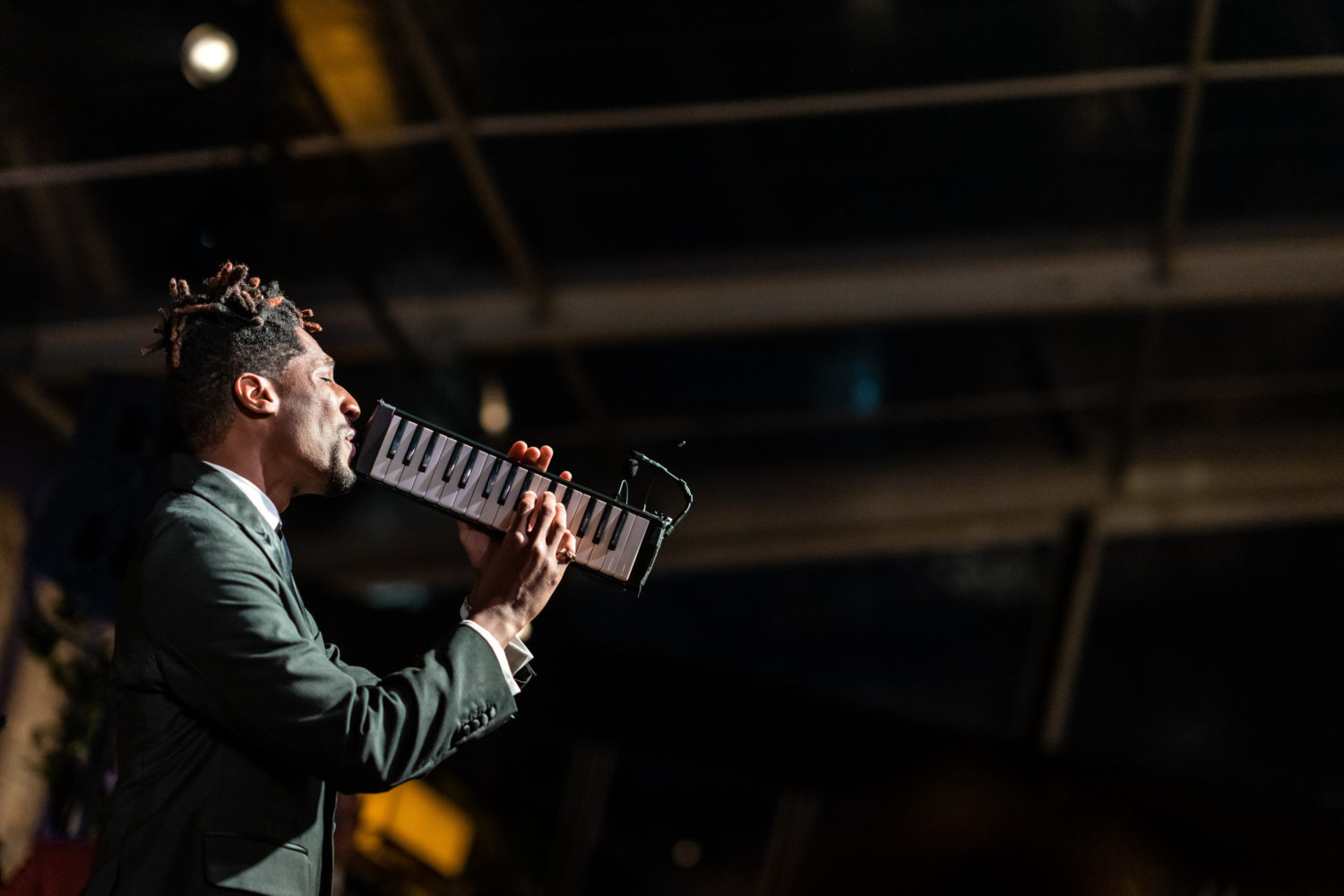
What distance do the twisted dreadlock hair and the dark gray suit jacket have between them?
0.19 meters

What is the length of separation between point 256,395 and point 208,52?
13.9ft

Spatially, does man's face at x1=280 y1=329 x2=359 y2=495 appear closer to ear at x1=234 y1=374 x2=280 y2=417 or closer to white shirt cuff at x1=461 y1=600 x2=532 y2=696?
ear at x1=234 y1=374 x2=280 y2=417

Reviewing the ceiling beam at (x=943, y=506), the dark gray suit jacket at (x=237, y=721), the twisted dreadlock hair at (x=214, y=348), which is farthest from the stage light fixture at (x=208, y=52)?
the dark gray suit jacket at (x=237, y=721)

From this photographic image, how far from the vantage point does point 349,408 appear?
1.97 m

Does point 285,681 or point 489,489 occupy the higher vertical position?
point 489,489

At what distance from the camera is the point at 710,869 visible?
9.40 m

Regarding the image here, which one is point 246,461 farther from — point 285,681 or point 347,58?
point 347,58

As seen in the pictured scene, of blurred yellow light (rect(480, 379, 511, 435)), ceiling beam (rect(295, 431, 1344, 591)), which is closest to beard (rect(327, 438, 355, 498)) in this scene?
blurred yellow light (rect(480, 379, 511, 435))

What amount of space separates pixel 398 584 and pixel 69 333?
324 centimetres

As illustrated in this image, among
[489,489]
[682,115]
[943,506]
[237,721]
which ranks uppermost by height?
[943,506]

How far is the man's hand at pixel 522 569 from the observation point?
175 centimetres

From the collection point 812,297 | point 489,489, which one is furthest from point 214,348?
point 812,297

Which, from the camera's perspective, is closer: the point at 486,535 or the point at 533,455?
the point at 486,535

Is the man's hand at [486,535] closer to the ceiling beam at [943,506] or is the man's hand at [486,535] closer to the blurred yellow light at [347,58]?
the blurred yellow light at [347,58]
